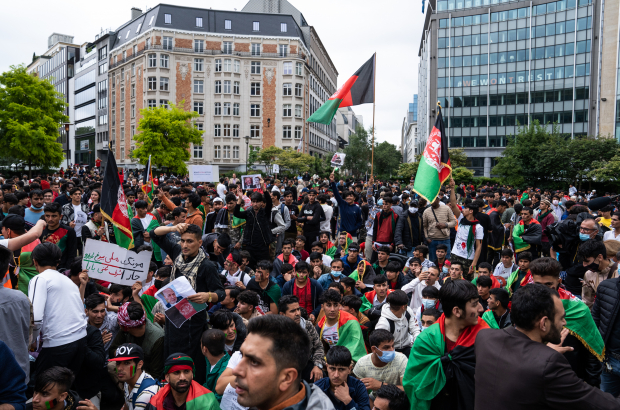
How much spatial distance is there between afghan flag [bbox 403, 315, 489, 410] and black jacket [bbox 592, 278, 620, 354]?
1638 millimetres

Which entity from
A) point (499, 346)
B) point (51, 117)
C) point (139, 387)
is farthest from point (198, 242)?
point (51, 117)

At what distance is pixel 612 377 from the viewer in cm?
425

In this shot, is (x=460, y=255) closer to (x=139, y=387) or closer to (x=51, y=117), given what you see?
(x=139, y=387)

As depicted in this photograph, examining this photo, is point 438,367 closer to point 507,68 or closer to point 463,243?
point 463,243

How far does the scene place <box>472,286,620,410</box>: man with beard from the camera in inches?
91.8

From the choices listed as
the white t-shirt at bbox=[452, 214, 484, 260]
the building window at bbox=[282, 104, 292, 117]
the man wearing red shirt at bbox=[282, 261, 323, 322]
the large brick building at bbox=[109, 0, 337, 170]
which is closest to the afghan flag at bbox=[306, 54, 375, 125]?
the white t-shirt at bbox=[452, 214, 484, 260]

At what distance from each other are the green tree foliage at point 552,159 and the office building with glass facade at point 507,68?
17527 millimetres

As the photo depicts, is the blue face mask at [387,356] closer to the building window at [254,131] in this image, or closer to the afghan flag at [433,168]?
the afghan flag at [433,168]

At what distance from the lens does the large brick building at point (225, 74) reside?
188ft

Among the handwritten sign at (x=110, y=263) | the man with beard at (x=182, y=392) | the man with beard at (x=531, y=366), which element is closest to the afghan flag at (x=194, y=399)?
the man with beard at (x=182, y=392)

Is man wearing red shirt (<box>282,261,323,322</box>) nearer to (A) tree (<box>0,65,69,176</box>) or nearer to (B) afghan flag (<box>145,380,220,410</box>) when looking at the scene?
(B) afghan flag (<box>145,380,220,410</box>)

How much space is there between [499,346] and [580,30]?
211 feet

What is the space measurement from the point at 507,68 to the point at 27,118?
5623cm

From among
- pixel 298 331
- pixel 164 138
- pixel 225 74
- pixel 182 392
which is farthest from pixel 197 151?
pixel 298 331
